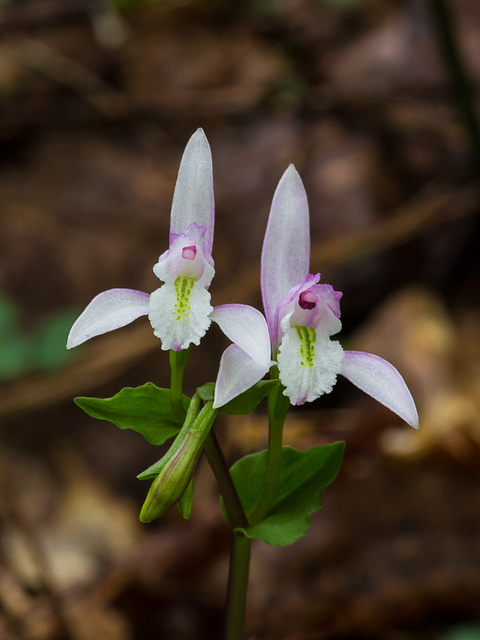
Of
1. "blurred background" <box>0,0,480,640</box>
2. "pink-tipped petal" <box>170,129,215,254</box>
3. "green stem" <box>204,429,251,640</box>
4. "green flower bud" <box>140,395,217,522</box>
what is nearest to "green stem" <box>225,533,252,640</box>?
"green stem" <box>204,429,251,640</box>

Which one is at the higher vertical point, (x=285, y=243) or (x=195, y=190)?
(x=195, y=190)

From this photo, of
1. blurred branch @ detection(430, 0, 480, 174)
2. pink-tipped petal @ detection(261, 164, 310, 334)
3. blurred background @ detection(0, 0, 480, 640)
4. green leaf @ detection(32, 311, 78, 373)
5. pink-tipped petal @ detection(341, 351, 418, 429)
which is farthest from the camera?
blurred branch @ detection(430, 0, 480, 174)

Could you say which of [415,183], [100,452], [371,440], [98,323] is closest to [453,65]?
[415,183]

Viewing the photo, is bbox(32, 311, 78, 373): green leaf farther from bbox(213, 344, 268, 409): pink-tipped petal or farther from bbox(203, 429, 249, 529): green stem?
bbox(213, 344, 268, 409): pink-tipped petal

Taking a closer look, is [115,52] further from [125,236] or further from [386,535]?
[386,535]

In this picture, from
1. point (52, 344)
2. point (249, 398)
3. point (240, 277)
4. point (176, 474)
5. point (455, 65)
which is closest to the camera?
point (176, 474)

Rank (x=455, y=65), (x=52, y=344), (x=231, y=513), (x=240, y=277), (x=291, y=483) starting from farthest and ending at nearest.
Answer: (x=240, y=277) < (x=455, y=65) < (x=52, y=344) < (x=291, y=483) < (x=231, y=513)

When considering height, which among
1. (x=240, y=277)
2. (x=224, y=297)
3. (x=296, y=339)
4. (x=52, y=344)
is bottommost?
(x=296, y=339)

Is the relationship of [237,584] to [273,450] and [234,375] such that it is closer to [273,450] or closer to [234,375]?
[273,450]

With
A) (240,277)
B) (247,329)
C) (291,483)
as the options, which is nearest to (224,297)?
(240,277)
